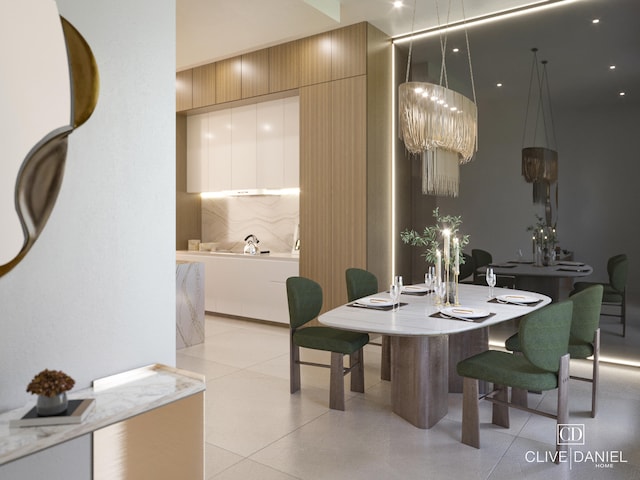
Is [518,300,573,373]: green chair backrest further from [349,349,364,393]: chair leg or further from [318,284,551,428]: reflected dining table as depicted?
[349,349,364,393]: chair leg

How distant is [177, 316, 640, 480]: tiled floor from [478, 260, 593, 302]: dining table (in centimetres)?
81

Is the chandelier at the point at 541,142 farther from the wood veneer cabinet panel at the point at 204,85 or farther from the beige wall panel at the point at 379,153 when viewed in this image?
the wood veneer cabinet panel at the point at 204,85

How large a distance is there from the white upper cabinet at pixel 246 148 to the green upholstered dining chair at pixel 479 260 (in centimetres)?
223

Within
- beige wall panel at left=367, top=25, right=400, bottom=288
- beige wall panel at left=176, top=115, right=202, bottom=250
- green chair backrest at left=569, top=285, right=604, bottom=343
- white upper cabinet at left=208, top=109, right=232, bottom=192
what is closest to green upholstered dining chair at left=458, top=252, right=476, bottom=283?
beige wall panel at left=367, top=25, right=400, bottom=288

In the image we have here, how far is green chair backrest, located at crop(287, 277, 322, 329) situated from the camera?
11.7ft

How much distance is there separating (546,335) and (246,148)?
15.2 ft

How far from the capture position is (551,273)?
4.50 m

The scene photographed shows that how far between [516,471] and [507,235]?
Answer: 2.73 meters

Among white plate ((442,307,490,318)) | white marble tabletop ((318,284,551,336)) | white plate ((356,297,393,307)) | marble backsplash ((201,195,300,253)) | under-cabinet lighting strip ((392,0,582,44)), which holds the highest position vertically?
under-cabinet lighting strip ((392,0,582,44))

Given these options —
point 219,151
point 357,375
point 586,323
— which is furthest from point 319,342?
point 219,151

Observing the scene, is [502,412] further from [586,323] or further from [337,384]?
[337,384]

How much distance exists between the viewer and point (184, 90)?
6.60 m

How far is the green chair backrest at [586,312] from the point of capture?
2957 millimetres

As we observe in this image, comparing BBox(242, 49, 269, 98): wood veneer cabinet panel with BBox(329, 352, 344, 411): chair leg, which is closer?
BBox(329, 352, 344, 411): chair leg
